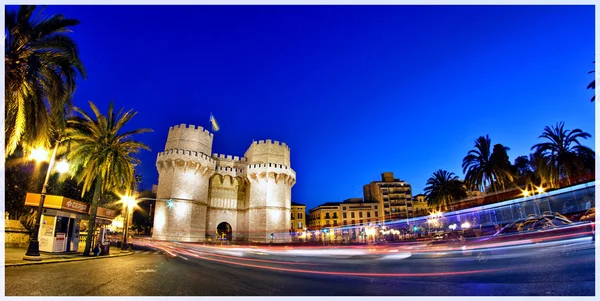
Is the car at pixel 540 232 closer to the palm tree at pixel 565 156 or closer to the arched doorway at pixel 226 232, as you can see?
the palm tree at pixel 565 156

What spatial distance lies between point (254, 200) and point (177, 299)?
143ft

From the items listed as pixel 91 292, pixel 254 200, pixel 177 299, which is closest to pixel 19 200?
pixel 91 292

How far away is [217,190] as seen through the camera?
5206cm

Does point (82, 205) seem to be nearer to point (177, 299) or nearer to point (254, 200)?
point (177, 299)

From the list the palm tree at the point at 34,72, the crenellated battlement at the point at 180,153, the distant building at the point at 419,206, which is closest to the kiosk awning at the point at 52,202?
the palm tree at the point at 34,72

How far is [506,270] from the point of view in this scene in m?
8.62

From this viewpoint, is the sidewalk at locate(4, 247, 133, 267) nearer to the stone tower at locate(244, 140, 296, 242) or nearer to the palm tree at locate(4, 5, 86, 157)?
the palm tree at locate(4, 5, 86, 157)

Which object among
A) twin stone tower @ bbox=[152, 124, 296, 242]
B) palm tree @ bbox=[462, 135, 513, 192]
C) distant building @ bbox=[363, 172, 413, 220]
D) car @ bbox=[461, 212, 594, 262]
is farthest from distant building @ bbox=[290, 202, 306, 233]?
car @ bbox=[461, 212, 594, 262]

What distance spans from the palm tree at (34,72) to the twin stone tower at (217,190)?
29318 mm

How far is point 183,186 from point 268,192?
41.1ft

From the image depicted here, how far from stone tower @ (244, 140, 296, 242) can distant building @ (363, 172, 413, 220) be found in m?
45.2

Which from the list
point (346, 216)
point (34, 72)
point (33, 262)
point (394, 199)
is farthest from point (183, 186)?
point (394, 199)

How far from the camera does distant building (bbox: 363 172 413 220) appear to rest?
8669 cm

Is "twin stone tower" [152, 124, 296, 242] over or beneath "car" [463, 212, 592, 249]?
over
